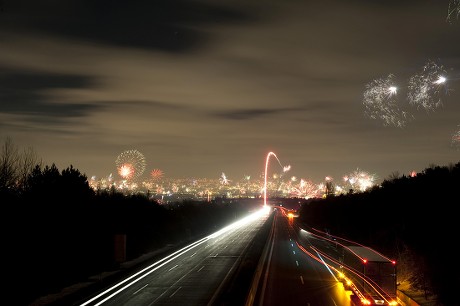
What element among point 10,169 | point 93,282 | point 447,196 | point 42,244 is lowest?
point 93,282

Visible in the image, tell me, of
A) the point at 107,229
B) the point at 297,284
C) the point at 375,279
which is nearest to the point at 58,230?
the point at 107,229

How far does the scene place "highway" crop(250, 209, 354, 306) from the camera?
29.0 meters

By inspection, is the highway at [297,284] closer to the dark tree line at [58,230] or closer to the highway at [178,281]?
the highway at [178,281]

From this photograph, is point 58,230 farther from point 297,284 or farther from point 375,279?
point 375,279

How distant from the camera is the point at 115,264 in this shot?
47156mm

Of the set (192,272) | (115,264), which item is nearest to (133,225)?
(115,264)

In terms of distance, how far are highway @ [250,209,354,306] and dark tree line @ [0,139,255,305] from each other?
13.3 meters

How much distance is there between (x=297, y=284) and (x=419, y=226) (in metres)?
12.2

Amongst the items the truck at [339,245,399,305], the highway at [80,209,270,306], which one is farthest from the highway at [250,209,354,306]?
the highway at [80,209,270,306]

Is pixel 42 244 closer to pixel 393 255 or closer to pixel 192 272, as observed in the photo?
pixel 192 272

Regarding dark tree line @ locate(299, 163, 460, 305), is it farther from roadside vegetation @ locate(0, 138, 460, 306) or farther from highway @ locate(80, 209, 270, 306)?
highway @ locate(80, 209, 270, 306)

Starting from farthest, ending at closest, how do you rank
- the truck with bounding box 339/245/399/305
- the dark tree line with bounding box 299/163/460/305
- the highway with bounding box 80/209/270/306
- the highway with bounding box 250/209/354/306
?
the dark tree line with bounding box 299/163/460/305, the highway with bounding box 80/209/270/306, the highway with bounding box 250/209/354/306, the truck with bounding box 339/245/399/305

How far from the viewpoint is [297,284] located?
116 feet

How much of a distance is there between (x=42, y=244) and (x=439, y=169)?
130 ft
